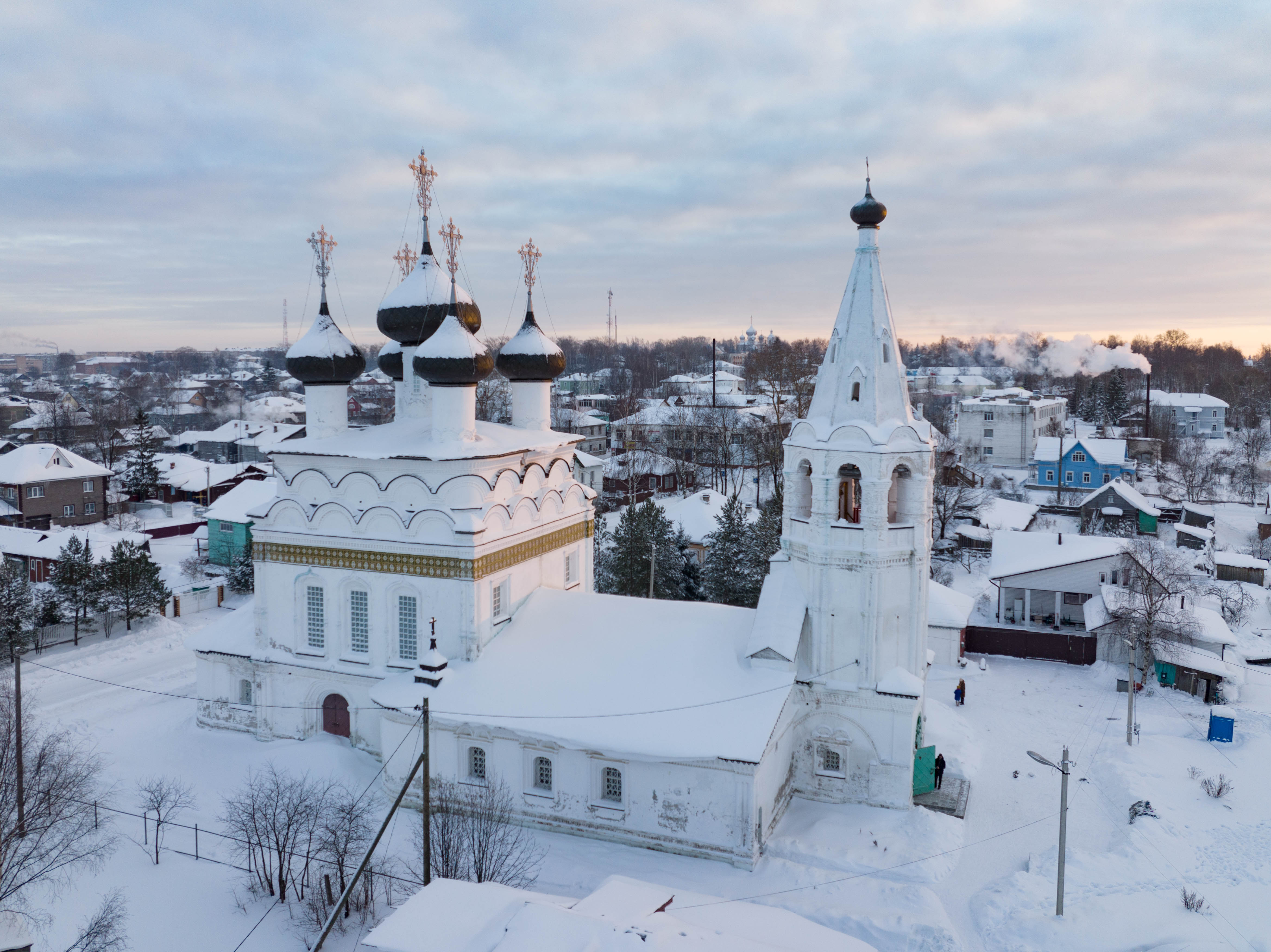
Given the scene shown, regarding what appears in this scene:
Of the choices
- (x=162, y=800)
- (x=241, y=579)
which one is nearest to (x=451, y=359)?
(x=162, y=800)

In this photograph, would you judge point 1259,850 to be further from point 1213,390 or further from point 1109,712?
point 1213,390

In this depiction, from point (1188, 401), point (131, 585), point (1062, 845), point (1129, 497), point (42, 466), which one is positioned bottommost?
point (1062, 845)

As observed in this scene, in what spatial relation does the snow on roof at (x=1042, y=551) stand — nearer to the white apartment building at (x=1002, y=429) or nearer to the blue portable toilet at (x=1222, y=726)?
the blue portable toilet at (x=1222, y=726)

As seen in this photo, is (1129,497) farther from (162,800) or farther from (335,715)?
(162,800)

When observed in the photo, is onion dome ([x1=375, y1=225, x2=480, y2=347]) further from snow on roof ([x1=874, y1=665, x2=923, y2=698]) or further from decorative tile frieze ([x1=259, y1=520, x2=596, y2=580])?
snow on roof ([x1=874, y1=665, x2=923, y2=698])

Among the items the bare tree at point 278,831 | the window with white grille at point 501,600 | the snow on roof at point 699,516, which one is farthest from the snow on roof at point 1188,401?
the bare tree at point 278,831

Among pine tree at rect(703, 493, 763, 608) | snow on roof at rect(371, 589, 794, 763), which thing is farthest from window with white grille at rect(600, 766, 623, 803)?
pine tree at rect(703, 493, 763, 608)
